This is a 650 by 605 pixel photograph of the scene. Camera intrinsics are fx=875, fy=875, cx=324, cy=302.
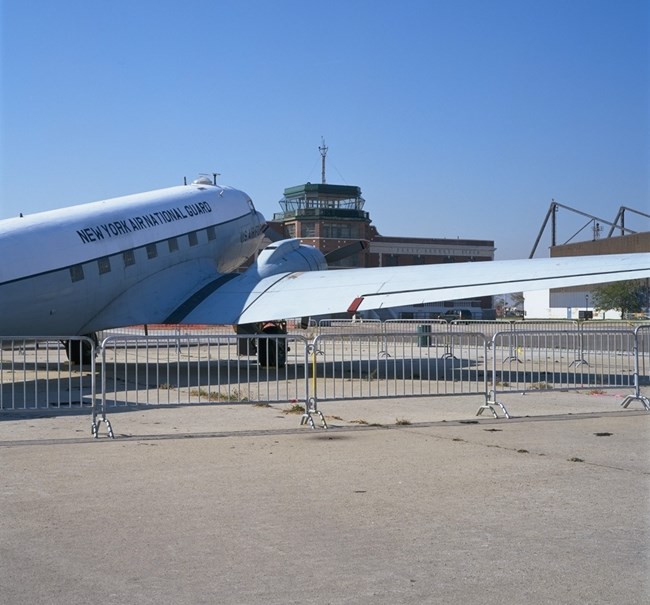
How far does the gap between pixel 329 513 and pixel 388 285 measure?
42.4 ft

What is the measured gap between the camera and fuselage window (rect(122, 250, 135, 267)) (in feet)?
68.7

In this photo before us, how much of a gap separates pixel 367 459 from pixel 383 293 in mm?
10059

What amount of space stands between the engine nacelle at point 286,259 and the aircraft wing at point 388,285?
536 millimetres

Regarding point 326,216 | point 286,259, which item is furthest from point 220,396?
point 326,216

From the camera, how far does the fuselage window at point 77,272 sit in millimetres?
18859

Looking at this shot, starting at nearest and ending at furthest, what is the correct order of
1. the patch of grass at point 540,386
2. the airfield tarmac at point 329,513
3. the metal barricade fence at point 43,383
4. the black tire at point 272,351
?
the airfield tarmac at point 329,513
the metal barricade fence at point 43,383
the patch of grass at point 540,386
the black tire at point 272,351

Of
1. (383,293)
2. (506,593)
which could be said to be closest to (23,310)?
(383,293)

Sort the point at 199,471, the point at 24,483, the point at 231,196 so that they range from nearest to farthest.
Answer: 1. the point at 24,483
2. the point at 199,471
3. the point at 231,196

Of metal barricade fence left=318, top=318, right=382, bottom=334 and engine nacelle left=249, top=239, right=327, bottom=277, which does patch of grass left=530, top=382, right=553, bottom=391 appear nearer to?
engine nacelle left=249, top=239, right=327, bottom=277

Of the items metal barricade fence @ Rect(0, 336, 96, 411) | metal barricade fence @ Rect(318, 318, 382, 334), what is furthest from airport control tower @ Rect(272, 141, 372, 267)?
metal barricade fence @ Rect(0, 336, 96, 411)

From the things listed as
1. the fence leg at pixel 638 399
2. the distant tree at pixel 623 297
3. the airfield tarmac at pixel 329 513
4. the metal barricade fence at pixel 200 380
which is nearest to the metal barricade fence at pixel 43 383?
the metal barricade fence at pixel 200 380

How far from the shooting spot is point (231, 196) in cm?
2692

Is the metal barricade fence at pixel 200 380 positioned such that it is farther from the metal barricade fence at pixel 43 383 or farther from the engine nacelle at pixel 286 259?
the engine nacelle at pixel 286 259

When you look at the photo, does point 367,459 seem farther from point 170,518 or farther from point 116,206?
point 116,206
